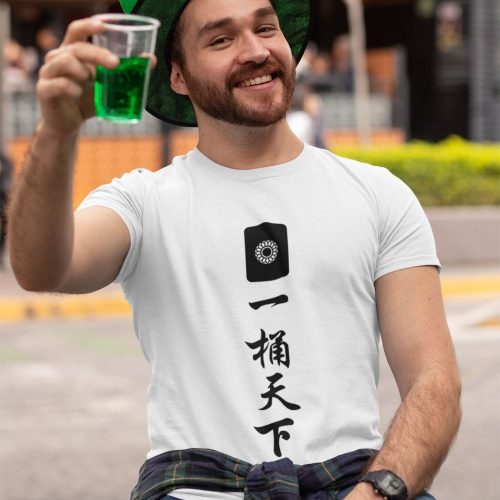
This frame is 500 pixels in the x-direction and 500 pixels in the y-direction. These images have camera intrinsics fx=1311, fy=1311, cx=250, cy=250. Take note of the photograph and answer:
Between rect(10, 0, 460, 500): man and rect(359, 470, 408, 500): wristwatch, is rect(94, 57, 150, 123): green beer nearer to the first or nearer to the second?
rect(10, 0, 460, 500): man

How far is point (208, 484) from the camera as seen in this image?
8.92 feet

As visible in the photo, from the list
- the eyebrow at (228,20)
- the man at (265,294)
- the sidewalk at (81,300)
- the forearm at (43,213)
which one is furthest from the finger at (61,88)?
the sidewalk at (81,300)

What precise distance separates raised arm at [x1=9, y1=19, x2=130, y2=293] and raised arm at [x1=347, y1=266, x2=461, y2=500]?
2.02ft

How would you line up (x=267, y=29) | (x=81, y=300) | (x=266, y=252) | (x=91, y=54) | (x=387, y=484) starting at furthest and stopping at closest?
(x=81, y=300) → (x=267, y=29) → (x=266, y=252) → (x=387, y=484) → (x=91, y=54)

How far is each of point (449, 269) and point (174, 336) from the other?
37.0ft

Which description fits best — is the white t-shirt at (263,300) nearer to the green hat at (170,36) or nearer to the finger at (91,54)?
the green hat at (170,36)

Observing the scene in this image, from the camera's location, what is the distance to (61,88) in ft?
7.30

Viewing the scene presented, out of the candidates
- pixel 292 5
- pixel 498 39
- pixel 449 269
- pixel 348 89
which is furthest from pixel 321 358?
pixel 498 39

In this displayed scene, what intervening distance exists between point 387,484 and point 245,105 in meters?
0.88

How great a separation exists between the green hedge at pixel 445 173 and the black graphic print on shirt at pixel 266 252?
11746mm

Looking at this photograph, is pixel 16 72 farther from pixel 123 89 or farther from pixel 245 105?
pixel 123 89

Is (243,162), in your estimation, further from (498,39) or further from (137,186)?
(498,39)

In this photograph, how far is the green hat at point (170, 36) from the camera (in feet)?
9.91

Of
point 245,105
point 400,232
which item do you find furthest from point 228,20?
point 400,232
